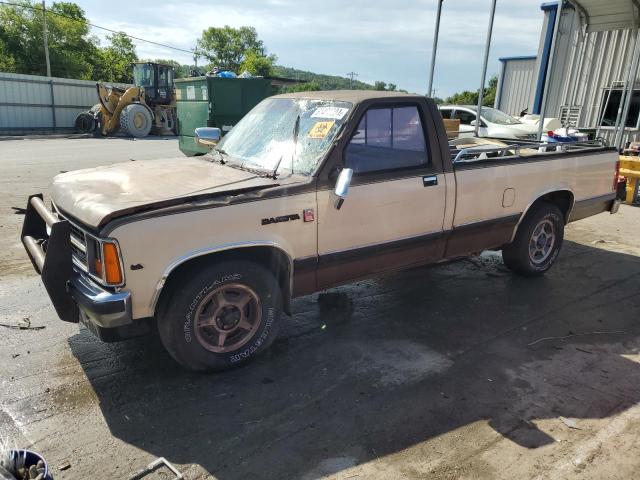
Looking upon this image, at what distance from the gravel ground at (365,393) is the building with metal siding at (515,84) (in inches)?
679

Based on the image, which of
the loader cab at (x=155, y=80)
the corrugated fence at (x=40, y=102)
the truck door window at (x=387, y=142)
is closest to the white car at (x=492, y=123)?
the truck door window at (x=387, y=142)

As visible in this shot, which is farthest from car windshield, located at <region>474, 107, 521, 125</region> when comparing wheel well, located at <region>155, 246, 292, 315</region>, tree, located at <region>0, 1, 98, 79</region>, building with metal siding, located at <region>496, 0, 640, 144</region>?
tree, located at <region>0, 1, 98, 79</region>

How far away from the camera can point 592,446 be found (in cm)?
294

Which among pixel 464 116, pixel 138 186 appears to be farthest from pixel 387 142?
pixel 464 116

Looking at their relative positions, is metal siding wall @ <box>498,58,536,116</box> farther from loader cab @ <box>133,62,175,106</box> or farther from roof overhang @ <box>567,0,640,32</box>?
loader cab @ <box>133,62,175,106</box>

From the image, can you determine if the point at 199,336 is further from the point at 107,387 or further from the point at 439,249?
the point at 439,249

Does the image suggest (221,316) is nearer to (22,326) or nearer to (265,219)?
(265,219)

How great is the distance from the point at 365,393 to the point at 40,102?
28.4 m

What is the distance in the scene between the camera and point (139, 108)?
2316 cm

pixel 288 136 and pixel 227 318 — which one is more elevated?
pixel 288 136

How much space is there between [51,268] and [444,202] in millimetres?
3104

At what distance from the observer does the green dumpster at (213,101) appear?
12.3 meters

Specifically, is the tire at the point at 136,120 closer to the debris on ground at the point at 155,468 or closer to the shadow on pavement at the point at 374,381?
the shadow on pavement at the point at 374,381

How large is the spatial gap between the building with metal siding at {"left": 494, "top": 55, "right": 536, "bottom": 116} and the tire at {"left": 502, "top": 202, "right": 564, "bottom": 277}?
16227 mm
